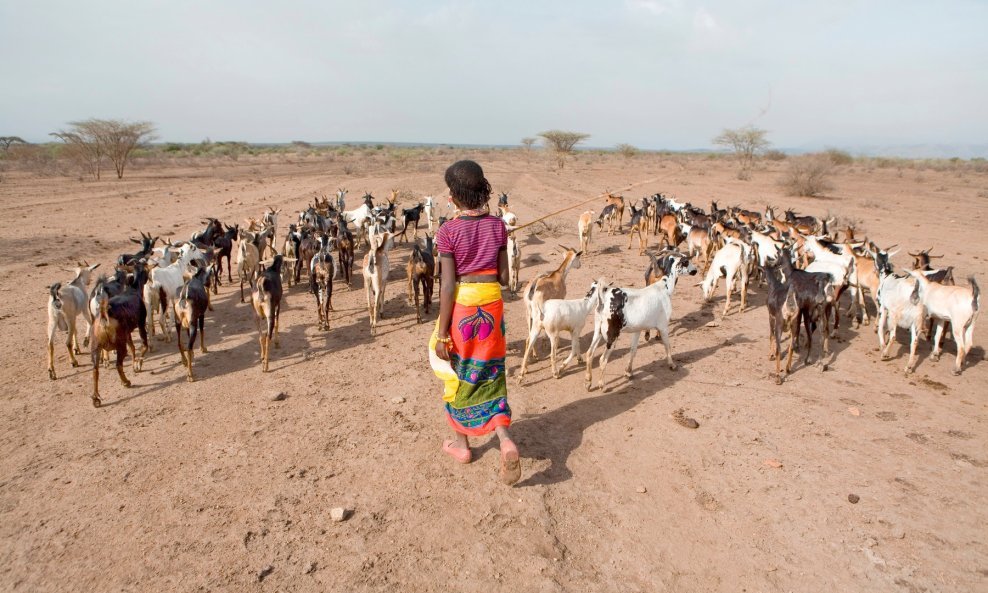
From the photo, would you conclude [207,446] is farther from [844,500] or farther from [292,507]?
[844,500]

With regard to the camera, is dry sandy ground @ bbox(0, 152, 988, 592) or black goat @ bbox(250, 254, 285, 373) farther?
black goat @ bbox(250, 254, 285, 373)

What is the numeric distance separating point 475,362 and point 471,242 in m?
1.03

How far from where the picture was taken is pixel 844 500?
4562 millimetres

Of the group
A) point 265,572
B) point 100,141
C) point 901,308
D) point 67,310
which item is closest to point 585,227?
point 901,308

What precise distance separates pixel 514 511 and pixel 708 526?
161 cm

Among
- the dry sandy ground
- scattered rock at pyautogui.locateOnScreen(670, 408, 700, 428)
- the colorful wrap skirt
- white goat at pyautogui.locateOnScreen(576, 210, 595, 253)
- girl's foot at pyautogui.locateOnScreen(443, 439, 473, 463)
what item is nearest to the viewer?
the dry sandy ground

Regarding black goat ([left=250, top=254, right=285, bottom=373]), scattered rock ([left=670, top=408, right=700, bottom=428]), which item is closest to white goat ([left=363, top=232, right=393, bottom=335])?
black goat ([left=250, top=254, right=285, bottom=373])

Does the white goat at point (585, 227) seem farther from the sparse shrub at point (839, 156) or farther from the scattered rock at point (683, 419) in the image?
the sparse shrub at point (839, 156)

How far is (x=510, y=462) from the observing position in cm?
435

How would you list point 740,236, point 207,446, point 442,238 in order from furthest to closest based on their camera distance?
point 740,236 < point 207,446 < point 442,238

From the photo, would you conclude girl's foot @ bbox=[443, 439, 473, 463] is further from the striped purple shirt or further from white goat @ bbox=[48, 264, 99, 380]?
white goat @ bbox=[48, 264, 99, 380]

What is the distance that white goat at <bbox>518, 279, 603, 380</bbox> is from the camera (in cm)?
673

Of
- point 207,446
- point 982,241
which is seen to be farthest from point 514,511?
point 982,241

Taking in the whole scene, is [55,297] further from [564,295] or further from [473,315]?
[564,295]
